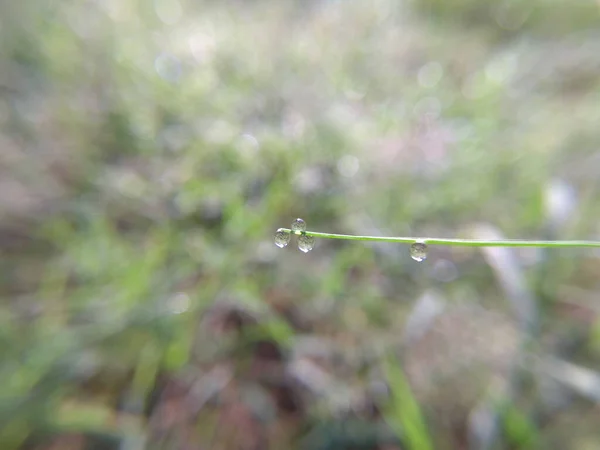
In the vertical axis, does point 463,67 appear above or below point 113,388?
above

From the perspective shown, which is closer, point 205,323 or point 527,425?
point 527,425

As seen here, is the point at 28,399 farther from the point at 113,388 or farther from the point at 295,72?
the point at 295,72

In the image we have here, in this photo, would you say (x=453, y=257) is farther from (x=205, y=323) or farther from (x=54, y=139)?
(x=54, y=139)

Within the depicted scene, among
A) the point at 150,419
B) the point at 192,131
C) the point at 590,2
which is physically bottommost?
the point at 150,419

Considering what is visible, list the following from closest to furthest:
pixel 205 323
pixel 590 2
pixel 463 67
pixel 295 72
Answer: pixel 205 323
pixel 295 72
pixel 463 67
pixel 590 2

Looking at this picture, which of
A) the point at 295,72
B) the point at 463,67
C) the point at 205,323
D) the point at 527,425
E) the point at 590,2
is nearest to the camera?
the point at 527,425

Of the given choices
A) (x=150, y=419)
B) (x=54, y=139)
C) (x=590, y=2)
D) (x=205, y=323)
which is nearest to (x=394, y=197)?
(x=205, y=323)
